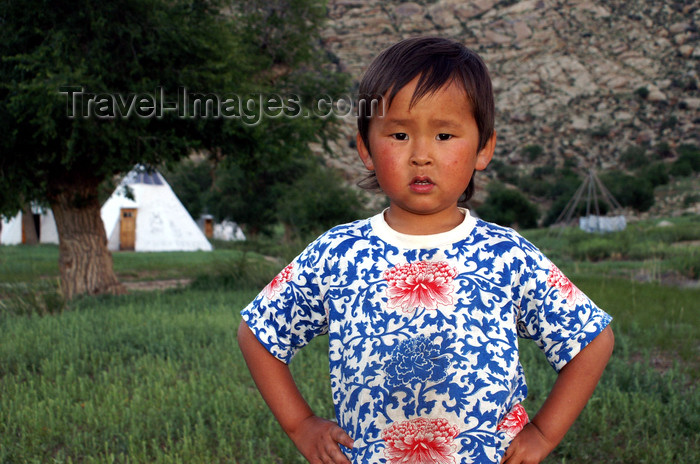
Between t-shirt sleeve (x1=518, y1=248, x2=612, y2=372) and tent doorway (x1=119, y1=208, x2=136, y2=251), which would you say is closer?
t-shirt sleeve (x1=518, y1=248, x2=612, y2=372)

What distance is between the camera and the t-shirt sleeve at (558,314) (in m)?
1.46

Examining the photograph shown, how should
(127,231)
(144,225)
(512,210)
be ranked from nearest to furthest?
(127,231), (144,225), (512,210)

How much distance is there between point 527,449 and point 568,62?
66.9 meters

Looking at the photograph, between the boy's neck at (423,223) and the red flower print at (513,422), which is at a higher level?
the boy's neck at (423,223)

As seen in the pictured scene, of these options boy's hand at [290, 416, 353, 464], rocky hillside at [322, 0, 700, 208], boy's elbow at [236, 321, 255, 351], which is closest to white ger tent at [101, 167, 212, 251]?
boy's elbow at [236, 321, 255, 351]

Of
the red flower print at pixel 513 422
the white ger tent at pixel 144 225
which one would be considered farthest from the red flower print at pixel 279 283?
the white ger tent at pixel 144 225

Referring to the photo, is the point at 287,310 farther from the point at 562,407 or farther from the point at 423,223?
the point at 562,407

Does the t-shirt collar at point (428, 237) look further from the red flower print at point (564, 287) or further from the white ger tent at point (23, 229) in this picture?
the white ger tent at point (23, 229)

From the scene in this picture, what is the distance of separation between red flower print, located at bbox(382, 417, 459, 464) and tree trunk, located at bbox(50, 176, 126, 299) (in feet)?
33.4

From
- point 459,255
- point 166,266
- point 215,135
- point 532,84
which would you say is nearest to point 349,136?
point 532,84

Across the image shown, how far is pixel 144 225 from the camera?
28094 millimetres

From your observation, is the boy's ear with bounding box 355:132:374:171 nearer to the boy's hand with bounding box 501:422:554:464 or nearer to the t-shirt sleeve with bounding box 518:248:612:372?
the t-shirt sleeve with bounding box 518:248:612:372

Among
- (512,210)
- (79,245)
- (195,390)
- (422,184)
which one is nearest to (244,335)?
(422,184)

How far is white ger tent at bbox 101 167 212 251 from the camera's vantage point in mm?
27812
